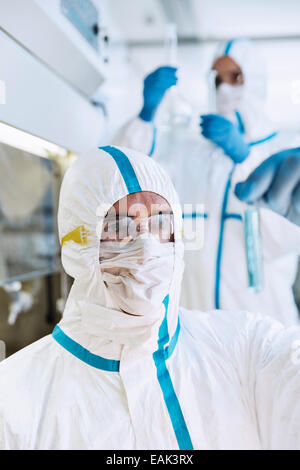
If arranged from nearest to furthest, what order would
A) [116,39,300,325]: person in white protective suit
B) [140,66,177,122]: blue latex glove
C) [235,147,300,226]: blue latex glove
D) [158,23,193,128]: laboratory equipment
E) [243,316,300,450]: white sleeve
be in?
1. [243,316,300,450]: white sleeve
2. [235,147,300,226]: blue latex glove
3. [140,66,177,122]: blue latex glove
4. [116,39,300,325]: person in white protective suit
5. [158,23,193,128]: laboratory equipment

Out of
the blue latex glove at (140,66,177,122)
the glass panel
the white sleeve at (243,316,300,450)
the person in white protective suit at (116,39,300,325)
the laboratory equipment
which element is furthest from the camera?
the laboratory equipment

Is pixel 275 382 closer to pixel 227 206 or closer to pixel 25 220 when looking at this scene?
pixel 227 206

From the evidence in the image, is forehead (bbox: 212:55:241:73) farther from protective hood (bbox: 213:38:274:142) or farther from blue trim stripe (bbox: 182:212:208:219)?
blue trim stripe (bbox: 182:212:208:219)

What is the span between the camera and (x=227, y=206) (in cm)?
142

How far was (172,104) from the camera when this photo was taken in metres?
1.74

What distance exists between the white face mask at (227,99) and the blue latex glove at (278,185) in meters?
0.65

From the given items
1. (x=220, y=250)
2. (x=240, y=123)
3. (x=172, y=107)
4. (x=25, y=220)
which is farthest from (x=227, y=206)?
(x=25, y=220)

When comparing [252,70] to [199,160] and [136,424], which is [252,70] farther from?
[136,424]

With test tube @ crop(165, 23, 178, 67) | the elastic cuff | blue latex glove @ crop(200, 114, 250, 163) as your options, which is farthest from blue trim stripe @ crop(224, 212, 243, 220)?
test tube @ crop(165, 23, 178, 67)

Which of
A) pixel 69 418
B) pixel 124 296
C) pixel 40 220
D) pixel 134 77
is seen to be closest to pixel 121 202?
pixel 124 296

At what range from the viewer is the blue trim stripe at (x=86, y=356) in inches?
34.2

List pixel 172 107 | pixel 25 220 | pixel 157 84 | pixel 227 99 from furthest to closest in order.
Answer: pixel 25 220 → pixel 172 107 → pixel 227 99 → pixel 157 84

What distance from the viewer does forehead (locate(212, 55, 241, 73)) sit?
5.33 ft

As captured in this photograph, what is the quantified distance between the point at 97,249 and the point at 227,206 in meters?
0.72
